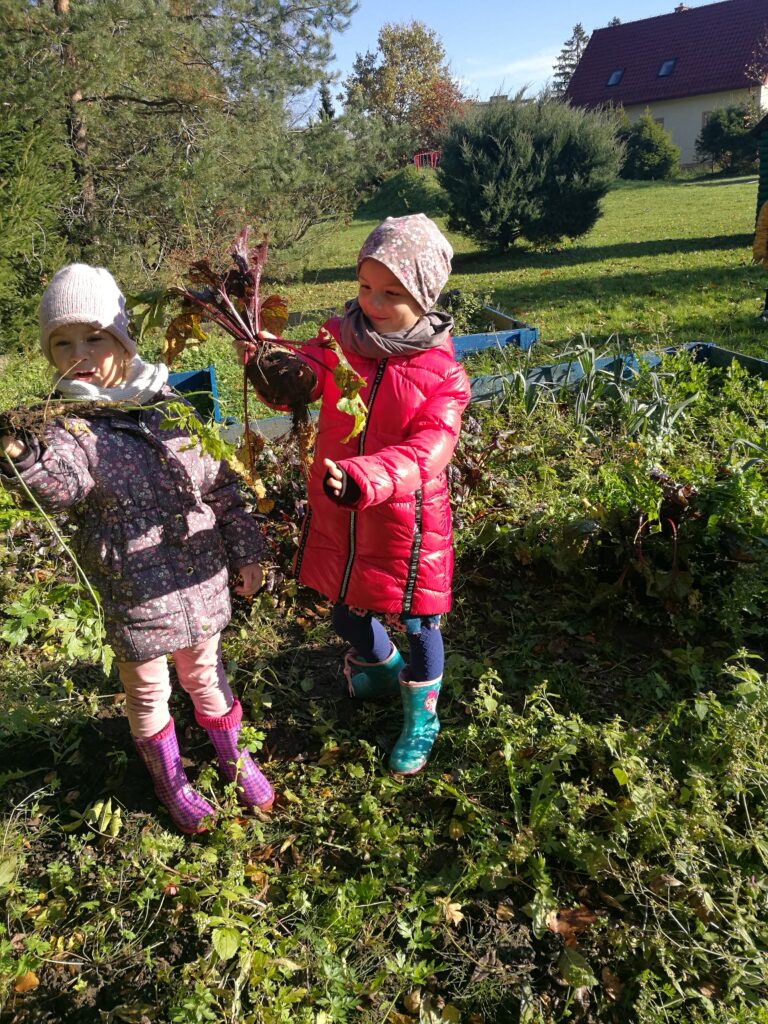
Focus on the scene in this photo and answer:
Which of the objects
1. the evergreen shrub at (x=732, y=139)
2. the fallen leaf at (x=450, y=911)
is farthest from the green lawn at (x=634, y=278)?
the evergreen shrub at (x=732, y=139)

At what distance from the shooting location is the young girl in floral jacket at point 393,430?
75.7 inches

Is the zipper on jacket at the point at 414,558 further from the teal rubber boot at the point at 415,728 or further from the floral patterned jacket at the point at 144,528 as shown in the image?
the floral patterned jacket at the point at 144,528

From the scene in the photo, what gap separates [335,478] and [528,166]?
46.3 ft

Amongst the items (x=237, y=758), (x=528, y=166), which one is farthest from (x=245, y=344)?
(x=528, y=166)

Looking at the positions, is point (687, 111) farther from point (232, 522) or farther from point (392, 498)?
point (232, 522)

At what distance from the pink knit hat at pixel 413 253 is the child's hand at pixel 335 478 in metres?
0.58

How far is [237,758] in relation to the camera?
7.36 ft

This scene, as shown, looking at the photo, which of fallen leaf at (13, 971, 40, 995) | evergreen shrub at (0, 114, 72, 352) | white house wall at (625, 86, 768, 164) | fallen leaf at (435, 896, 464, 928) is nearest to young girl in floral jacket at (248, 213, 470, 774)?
fallen leaf at (435, 896, 464, 928)

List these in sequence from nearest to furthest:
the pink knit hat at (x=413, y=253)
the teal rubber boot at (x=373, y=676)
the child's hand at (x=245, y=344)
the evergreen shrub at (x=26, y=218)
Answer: the pink knit hat at (x=413, y=253), the child's hand at (x=245, y=344), the teal rubber boot at (x=373, y=676), the evergreen shrub at (x=26, y=218)

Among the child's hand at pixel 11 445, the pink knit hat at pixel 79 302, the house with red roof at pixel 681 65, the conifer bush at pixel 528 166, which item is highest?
the house with red roof at pixel 681 65

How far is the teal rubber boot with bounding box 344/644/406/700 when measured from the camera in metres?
2.62

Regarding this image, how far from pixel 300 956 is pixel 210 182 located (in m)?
8.17

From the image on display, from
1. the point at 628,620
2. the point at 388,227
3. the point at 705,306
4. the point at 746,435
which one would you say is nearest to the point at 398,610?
the point at 388,227

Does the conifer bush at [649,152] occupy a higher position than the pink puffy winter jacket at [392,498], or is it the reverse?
the conifer bush at [649,152]
